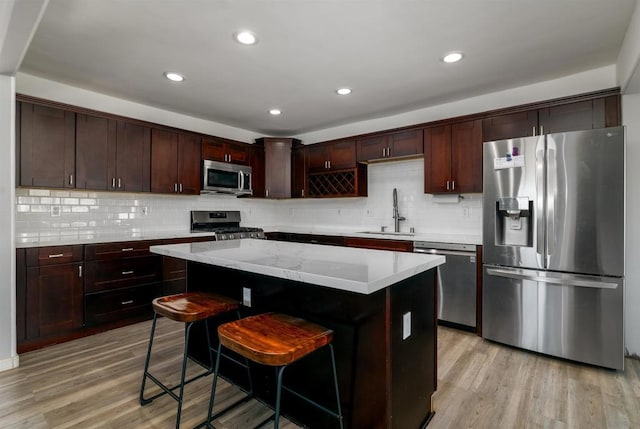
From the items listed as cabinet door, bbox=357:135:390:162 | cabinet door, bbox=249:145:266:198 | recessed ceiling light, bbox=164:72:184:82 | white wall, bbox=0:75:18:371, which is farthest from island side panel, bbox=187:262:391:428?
cabinet door, bbox=249:145:266:198

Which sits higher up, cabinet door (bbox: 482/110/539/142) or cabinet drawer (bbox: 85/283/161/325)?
cabinet door (bbox: 482/110/539/142)

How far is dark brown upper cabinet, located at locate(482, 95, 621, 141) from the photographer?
109 inches

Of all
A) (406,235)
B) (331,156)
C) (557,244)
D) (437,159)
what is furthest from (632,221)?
(331,156)

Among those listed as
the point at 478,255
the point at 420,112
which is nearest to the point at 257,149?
the point at 420,112

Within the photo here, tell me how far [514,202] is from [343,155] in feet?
7.86

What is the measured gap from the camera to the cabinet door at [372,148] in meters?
4.21

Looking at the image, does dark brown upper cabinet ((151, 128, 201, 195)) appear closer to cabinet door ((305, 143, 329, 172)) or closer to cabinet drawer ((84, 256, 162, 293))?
cabinet drawer ((84, 256, 162, 293))

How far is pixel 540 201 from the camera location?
2.72m

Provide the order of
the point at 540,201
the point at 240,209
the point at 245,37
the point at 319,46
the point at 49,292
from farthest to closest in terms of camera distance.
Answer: the point at 240,209
the point at 49,292
the point at 540,201
the point at 319,46
the point at 245,37

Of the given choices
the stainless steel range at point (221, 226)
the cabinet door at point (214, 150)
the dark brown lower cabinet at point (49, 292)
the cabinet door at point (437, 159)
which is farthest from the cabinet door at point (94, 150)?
the cabinet door at point (437, 159)

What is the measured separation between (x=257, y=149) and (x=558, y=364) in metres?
4.45

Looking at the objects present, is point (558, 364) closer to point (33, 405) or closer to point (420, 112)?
point (420, 112)

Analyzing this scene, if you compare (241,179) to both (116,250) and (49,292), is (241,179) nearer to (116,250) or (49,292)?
(116,250)

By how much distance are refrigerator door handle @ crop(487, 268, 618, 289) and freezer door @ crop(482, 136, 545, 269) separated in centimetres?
6
